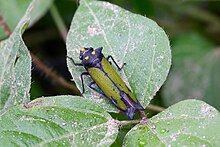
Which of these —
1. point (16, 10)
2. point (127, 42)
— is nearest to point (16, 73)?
point (127, 42)

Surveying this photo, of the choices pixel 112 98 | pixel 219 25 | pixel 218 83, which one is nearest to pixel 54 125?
pixel 112 98

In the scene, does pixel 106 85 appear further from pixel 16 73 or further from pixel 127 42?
pixel 16 73

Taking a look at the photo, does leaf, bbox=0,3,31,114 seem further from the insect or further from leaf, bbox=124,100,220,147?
leaf, bbox=124,100,220,147

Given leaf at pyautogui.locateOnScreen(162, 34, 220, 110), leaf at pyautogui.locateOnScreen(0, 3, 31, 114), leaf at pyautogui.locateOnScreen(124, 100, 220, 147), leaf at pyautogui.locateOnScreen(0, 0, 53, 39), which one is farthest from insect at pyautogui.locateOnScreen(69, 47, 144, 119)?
leaf at pyautogui.locateOnScreen(162, 34, 220, 110)


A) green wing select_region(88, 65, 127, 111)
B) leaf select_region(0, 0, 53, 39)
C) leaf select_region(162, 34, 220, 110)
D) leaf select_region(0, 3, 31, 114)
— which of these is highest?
leaf select_region(0, 3, 31, 114)

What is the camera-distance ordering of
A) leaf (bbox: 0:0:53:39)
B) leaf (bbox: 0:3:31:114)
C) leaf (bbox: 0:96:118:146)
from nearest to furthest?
leaf (bbox: 0:96:118:146), leaf (bbox: 0:3:31:114), leaf (bbox: 0:0:53:39)

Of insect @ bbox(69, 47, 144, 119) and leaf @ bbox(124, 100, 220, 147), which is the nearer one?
leaf @ bbox(124, 100, 220, 147)

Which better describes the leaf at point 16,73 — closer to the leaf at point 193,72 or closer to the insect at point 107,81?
the insect at point 107,81

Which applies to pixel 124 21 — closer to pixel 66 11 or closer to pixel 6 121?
pixel 6 121
